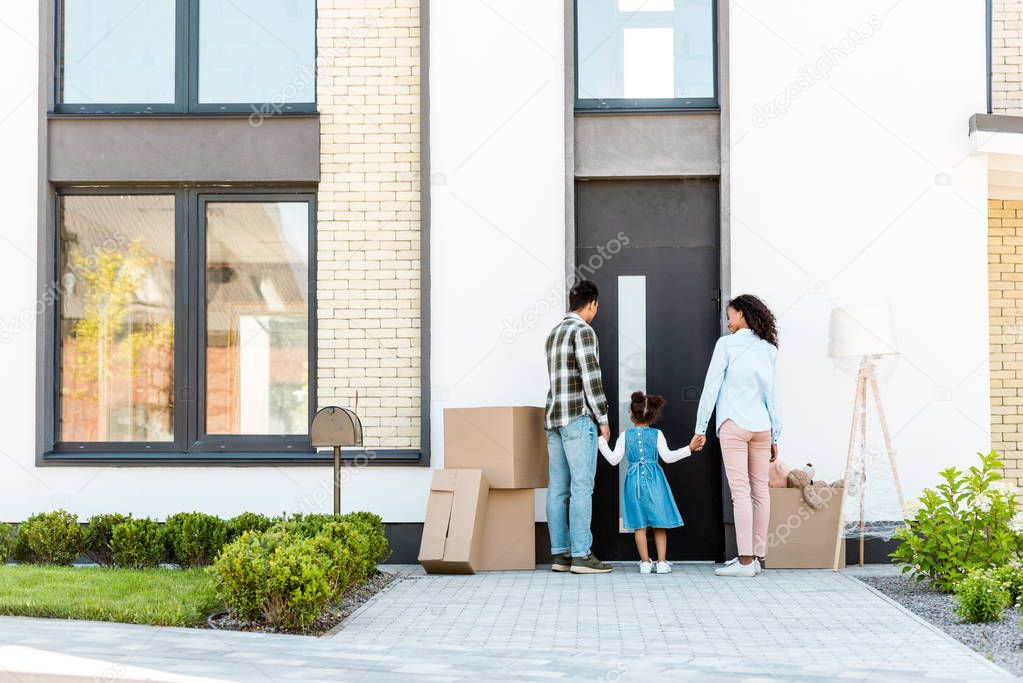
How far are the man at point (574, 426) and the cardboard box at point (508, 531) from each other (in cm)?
19

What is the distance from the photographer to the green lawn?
6.71 metres

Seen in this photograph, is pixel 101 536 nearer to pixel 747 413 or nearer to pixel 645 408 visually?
pixel 645 408

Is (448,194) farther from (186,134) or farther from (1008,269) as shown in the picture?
(1008,269)

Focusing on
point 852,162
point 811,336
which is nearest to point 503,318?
point 811,336

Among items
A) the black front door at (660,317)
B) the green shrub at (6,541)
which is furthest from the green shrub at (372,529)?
the green shrub at (6,541)

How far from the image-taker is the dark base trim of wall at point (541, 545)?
9.28 meters

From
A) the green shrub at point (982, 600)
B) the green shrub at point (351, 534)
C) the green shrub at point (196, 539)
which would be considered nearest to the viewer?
the green shrub at point (982, 600)

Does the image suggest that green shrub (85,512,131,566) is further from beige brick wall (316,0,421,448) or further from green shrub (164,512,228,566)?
beige brick wall (316,0,421,448)

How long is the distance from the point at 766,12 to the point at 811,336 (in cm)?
260

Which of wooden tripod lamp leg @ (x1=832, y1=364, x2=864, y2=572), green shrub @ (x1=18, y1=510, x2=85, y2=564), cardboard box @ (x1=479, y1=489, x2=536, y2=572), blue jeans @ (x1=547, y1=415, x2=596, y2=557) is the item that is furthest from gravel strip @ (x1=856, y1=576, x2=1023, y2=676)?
green shrub @ (x1=18, y1=510, x2=85, y2=564)

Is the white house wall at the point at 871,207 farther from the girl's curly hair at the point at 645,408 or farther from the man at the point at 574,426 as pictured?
the man at the point at 574,426

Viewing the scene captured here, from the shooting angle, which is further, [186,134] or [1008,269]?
[1008,269]

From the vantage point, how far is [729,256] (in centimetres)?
948

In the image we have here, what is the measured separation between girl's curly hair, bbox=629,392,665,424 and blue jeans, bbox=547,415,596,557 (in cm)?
33
